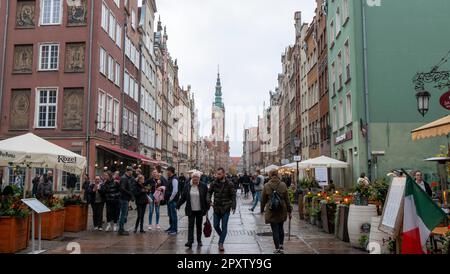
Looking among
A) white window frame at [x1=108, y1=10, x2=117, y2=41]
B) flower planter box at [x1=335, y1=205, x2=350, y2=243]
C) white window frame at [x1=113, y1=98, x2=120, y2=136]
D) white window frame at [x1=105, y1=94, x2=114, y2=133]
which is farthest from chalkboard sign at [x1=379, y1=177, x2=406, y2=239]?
white window frame at [x1=108, y1=10, x2=117, y2=41]

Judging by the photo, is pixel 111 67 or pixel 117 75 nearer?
pixel 111 67

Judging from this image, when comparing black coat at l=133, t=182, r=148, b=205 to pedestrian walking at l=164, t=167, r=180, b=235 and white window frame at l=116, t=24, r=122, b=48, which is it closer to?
pedestrian walking at l=164, t=167, r=180, b=235

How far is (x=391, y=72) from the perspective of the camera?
80.1ft

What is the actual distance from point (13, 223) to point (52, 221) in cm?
221

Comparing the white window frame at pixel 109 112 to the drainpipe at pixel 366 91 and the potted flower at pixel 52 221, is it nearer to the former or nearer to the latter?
the drainpipe at pixel 366 91

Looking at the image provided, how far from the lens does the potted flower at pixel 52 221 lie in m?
11.8

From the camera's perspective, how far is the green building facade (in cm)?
2394

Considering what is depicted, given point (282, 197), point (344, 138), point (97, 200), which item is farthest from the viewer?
point (344, 138)

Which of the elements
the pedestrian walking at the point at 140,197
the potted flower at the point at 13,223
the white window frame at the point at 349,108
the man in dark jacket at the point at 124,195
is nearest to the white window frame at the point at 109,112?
the white window frame at the point at 349,108

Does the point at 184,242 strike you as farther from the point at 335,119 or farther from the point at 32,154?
the point at 335,119

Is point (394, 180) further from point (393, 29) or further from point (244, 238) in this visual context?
point (393, 29)

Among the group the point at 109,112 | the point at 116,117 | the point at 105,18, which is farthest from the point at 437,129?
the point at 116,117

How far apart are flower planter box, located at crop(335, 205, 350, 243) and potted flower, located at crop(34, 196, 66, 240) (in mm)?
7713
